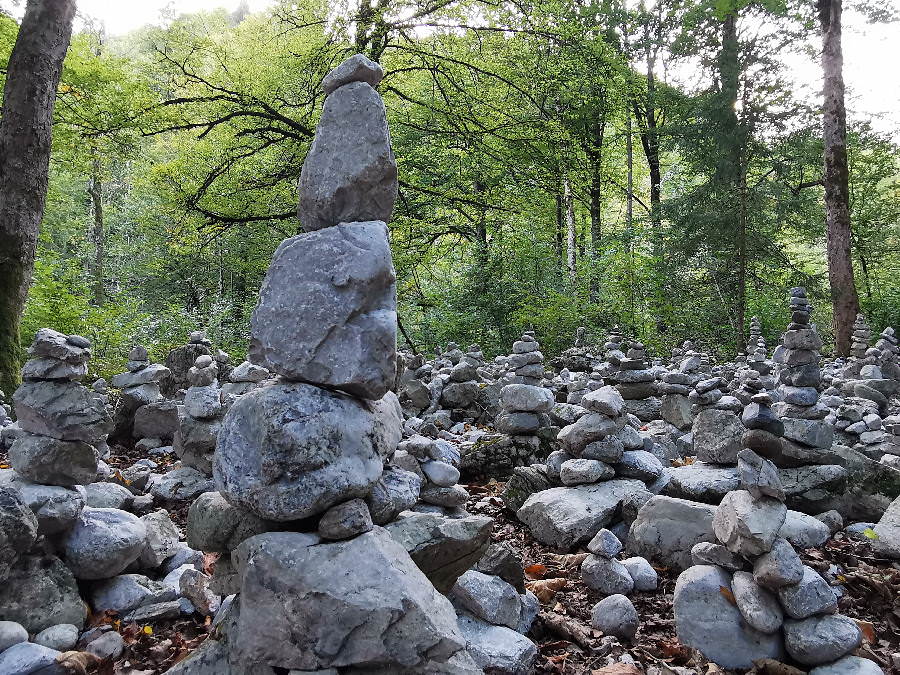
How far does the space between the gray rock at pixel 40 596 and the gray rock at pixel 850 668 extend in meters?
3.94

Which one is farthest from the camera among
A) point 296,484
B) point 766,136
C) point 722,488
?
point 766,136

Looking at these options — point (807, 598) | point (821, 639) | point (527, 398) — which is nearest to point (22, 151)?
point (527, 398)

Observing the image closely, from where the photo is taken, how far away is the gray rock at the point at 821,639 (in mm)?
2871

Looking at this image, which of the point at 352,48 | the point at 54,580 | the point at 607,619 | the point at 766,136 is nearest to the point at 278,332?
the point at 54,580

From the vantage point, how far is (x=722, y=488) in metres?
4.46

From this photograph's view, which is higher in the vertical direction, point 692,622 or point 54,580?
point 54,580

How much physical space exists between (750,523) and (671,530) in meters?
1.28

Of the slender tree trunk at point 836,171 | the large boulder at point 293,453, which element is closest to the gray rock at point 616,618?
the large boulder at point 293,453

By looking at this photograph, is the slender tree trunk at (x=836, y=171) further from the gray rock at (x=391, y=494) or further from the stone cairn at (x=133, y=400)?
the stone cairn at (x=133, y=400)

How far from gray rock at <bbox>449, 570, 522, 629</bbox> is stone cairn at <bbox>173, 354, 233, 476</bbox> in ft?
11.0

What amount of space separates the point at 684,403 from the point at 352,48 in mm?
8427

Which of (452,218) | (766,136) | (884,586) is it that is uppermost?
(766,136)

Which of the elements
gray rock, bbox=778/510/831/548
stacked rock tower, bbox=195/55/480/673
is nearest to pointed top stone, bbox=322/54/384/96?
stacked rock tower, bbox=195/55/480/673

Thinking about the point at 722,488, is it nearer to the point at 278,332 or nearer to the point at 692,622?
the point at 692,622
